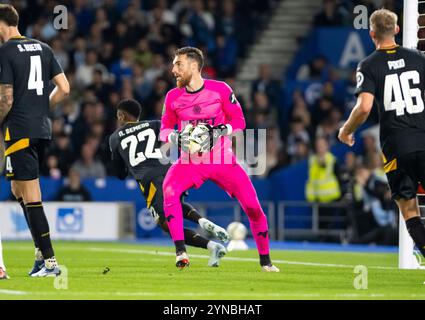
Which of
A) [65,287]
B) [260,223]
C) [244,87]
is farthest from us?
[244,87]

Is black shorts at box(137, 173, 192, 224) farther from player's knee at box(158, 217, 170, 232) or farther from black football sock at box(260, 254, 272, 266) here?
black football sock at box(260, 254, 272, 266)

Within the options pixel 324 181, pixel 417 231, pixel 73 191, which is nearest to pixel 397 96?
pixel 417 231

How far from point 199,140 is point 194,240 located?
160 centimetres

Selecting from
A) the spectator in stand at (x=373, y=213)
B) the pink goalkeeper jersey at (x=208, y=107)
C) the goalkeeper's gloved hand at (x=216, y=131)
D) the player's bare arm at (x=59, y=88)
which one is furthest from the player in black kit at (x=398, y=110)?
the spectator in stand at (x=373, y=213)

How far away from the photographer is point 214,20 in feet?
86.3

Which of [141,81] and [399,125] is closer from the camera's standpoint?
[399,125]

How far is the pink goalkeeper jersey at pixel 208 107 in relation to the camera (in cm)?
1217

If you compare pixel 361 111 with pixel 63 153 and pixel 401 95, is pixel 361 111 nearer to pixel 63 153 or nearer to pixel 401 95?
pixel 401 95

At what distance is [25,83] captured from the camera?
11.1m

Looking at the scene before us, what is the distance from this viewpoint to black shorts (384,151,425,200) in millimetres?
10383
